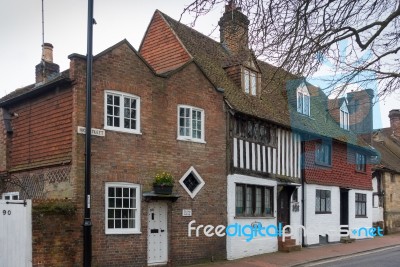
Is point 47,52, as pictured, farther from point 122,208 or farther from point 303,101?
point 303,101

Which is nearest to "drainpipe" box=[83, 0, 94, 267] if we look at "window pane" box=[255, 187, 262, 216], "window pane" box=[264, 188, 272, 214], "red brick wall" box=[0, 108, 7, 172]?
"red brick wall" box=[0, 108, 7, 172]

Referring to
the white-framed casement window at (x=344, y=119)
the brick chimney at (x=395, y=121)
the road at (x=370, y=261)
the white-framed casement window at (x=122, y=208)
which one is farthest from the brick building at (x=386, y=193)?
the white-framed casement window at (x=122, y=208)

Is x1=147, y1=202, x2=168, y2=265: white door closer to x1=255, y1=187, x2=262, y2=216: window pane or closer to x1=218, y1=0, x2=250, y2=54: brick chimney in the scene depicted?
x1=255, y1=187, x2=262, y2=216: window pane

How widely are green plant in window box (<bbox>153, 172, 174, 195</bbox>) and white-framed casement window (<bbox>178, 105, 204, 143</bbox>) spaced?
165 cm

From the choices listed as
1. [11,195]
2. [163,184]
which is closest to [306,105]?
[163,184]

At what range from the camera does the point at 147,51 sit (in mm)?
22047

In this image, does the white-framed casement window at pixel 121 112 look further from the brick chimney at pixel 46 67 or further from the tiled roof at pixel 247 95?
the brick chimney at pixel 46 67

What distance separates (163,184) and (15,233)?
4.72m

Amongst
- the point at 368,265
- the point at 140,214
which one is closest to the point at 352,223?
the point at 368,265

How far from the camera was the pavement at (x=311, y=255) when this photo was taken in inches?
696

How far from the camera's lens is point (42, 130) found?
15875 millimetres

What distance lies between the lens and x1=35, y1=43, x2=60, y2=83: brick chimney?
2059cm

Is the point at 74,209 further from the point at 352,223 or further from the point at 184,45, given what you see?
the point at 352,223

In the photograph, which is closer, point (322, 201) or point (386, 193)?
point (322, 201)
